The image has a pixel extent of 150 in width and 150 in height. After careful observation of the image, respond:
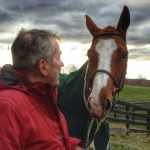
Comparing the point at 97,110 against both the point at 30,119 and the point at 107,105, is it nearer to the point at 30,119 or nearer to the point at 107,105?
the point at 107,105

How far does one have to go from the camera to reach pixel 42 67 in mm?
2816

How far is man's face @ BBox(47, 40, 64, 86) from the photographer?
2.87 metres

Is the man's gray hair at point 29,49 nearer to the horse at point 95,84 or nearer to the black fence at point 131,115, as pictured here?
the horse at point 95,84

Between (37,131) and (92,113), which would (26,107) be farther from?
(92,113)

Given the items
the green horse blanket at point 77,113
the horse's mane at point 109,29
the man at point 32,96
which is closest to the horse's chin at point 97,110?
the green horse blanket at point 77,113

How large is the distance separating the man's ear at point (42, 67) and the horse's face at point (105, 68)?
208 cm

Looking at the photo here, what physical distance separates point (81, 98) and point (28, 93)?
276cm

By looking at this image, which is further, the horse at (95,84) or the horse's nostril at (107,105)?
the horse at (95,84)

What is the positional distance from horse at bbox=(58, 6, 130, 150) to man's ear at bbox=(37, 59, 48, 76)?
220 cm

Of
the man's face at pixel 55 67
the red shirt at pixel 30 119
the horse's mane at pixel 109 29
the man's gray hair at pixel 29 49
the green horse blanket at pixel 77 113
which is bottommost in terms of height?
the green horse blanket at pixel 77 113

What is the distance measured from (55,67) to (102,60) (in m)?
2.42

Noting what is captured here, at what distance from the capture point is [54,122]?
111 inches

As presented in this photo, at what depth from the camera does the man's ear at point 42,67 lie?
2786mm

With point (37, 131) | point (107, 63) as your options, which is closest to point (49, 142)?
point (37, 131)
